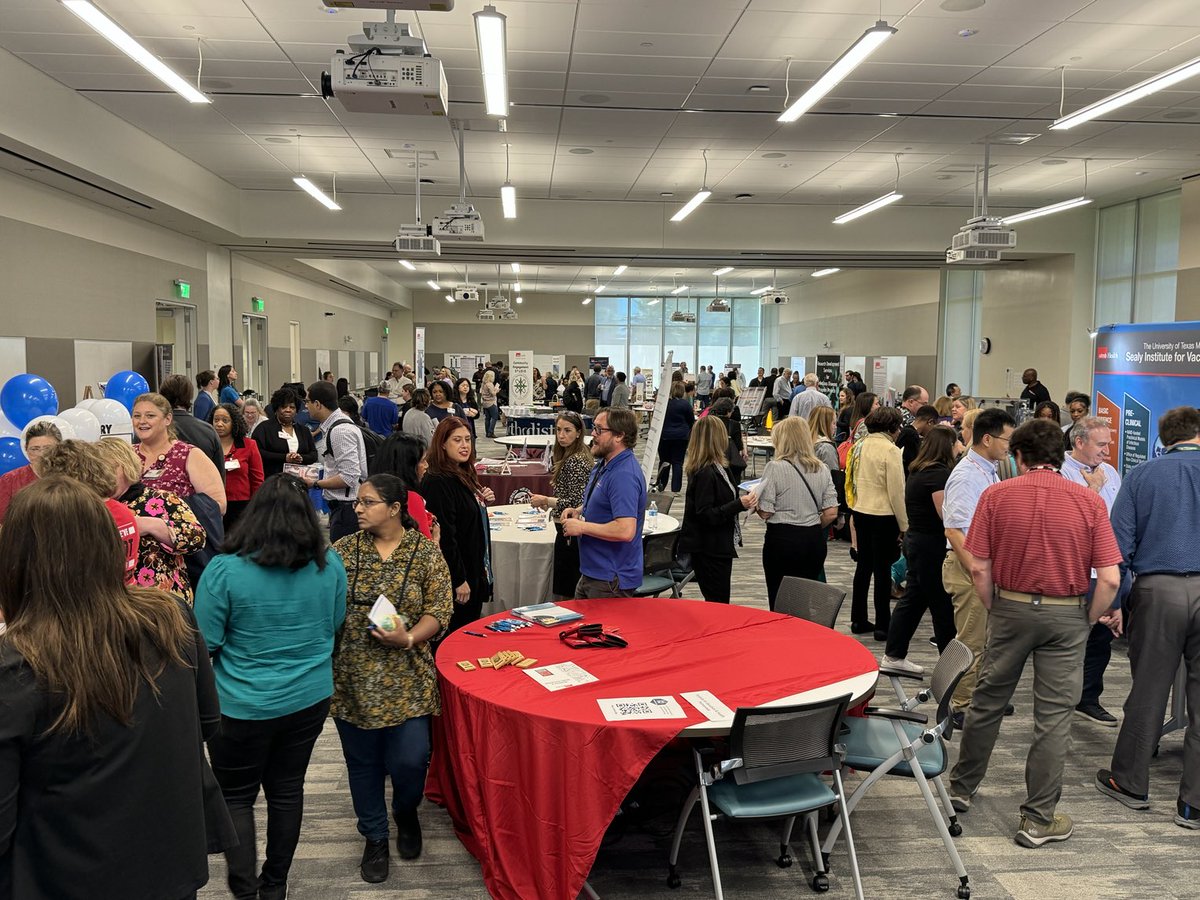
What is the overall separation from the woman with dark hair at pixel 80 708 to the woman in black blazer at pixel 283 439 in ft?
18.3

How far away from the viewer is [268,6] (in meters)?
6.29

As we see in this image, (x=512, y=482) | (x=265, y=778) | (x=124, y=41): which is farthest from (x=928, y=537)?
(x=124, y=41)

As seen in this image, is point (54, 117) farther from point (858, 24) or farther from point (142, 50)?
point (858, 24)

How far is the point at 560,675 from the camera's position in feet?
10.1

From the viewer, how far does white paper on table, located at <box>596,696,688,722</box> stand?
2.73m

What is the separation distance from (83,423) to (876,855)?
580cm

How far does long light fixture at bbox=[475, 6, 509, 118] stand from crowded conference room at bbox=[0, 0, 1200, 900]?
0.22 ft

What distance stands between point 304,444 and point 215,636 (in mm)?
5031

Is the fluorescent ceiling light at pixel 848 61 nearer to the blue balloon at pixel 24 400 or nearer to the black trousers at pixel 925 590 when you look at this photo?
the black trousers at pixel 925 590

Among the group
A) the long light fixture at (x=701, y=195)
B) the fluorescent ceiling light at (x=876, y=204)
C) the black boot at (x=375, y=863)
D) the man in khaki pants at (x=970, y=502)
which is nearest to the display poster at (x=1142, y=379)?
the man in khaki pants at (x=970, y=502)

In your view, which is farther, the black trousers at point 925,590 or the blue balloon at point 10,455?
the blue balloon at point 10,455

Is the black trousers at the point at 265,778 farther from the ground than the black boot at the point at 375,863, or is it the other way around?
the black trousers at the point at 265,778

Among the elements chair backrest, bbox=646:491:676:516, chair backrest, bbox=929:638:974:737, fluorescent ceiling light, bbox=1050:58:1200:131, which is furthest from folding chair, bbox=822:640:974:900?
fluorescent ceiling light, bbox=1050:58:1200:131

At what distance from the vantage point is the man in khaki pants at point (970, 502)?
4203 mm
